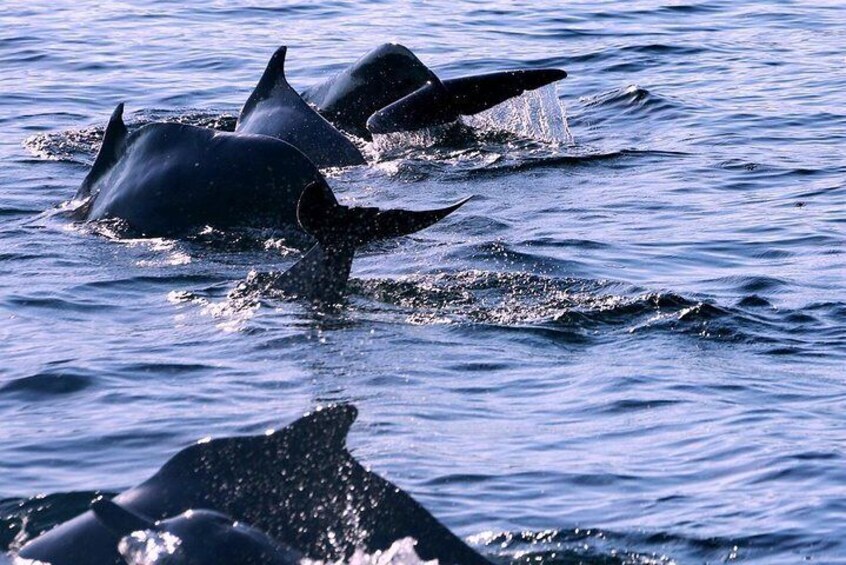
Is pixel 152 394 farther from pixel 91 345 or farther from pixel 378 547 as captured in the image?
pixel 378 547

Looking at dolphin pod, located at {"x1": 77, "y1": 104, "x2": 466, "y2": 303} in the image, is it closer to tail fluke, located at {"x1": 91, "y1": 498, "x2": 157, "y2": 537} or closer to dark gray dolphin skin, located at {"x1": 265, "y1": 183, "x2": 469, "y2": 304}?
dark gray dolphin skin, located at {"x1": 265, "y1": 183, "x2": 469, "y2": 304}

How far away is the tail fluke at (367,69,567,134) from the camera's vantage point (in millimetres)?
13734

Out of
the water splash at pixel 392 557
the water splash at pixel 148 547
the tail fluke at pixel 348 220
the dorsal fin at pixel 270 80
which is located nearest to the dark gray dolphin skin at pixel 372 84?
the dorsal fin at pixel 270 80

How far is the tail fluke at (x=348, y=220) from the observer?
8.98 meters

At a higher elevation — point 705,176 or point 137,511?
point 137,511

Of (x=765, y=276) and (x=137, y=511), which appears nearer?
(x=137, y=511)

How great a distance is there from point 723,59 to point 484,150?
7.01m

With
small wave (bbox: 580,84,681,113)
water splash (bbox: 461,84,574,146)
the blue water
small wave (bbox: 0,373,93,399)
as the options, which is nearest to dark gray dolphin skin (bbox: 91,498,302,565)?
the blue water

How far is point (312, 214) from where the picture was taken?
923 cm

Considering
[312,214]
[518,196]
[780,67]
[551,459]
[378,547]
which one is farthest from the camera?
[780,67]

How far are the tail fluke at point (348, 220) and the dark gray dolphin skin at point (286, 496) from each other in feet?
10.1

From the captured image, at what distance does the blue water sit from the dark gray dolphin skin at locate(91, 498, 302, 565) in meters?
1.17

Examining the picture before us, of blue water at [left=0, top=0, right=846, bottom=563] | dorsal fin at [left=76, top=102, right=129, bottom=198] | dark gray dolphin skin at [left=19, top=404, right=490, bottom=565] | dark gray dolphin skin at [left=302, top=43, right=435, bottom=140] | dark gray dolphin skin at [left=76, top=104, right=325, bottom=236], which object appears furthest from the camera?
dark gray dolphin skin at [left=302, top=43, right=435, bottom=140]

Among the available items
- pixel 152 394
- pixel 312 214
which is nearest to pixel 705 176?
pixel 312 214
